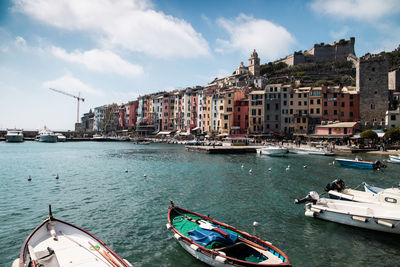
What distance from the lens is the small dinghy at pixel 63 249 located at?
29.8 feet

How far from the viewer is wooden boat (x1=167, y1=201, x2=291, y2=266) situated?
969 centimetres

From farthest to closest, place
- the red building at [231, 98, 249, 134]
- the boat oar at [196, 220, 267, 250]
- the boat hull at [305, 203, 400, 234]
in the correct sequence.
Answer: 1. the red building at [231, 98, 249, 134]
2. the boat hull at [305, 203, 400, 234]
3. the boat oar at [196, 220, 267, 250]

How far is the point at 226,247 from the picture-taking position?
34.8ft

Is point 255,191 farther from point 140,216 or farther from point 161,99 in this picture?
point 161,99

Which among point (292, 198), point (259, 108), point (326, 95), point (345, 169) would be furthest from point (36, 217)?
point (326, 95)

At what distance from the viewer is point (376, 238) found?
44.9ft

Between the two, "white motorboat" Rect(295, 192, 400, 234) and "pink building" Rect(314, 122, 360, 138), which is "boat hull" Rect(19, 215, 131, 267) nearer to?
"white motorboat" Rect(295, 192, 400, 234)

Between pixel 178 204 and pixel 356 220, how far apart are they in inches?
445

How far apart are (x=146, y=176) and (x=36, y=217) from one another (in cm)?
1468

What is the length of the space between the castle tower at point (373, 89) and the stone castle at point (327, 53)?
5320 centimetres

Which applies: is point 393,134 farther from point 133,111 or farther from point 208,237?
point 133,111

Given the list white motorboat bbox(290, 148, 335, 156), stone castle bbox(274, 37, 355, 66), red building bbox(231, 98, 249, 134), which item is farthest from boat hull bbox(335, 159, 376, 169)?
stone castle bbox(274, 37, 355, 66)

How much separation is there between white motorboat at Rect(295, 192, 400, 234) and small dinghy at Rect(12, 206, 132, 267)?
39.0 feet

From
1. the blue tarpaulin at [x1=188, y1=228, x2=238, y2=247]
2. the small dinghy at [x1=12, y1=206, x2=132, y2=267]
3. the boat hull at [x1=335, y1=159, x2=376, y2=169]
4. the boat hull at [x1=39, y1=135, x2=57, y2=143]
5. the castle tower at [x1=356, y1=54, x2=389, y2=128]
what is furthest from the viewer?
the boat hull at [x1=39, y1=135, x2=57, y2=143]
